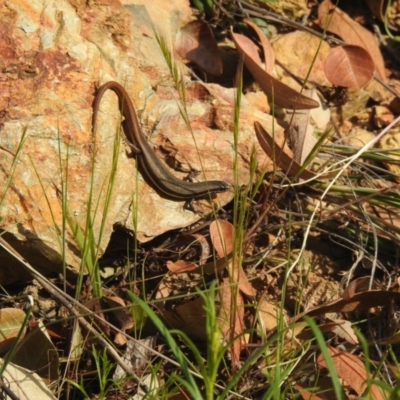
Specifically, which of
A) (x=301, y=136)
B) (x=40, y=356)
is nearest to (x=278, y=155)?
(x=301, y=136)

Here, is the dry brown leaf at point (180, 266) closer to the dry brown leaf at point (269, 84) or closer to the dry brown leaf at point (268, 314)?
the dry brown leaf at point (268, 314)

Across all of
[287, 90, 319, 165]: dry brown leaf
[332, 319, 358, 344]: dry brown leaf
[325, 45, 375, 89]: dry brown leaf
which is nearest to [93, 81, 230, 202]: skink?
[287, 90, 319, 165]: dry brown leaf

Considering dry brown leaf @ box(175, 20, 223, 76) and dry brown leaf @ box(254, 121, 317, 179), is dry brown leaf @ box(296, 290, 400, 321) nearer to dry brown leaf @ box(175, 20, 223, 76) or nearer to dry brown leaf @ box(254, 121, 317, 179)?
dry brown leaf @ box(254, 121, 317, 179)

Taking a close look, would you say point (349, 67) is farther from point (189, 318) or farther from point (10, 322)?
point (10, 322)

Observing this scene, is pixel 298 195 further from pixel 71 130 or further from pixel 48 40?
pixel 48 40

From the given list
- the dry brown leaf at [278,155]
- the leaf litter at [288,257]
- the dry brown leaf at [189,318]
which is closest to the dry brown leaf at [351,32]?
the leaf litter at [288,257]

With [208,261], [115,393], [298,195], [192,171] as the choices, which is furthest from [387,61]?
[115,393]
